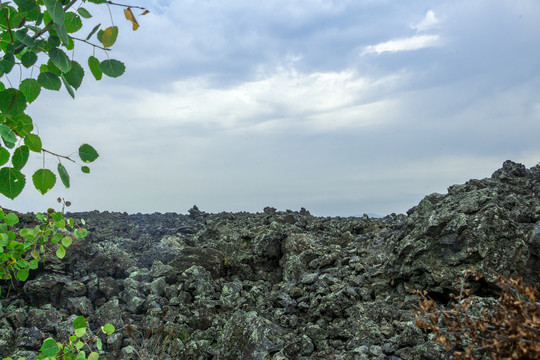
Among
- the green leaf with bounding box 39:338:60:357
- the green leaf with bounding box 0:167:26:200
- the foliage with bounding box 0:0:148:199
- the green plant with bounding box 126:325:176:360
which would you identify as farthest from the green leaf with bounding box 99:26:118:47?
the green plant with bounding box 126:325:176:360

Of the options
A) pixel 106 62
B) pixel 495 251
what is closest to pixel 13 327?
pixel 106 62

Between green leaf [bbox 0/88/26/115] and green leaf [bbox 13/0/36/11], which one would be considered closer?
green leaf [bbox 13/0/36/11]

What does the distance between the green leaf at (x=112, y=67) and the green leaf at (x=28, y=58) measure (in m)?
0.44

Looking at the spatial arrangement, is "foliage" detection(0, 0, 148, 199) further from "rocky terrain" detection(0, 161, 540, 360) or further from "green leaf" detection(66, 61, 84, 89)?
"rocky terrain" detection(0, 161, 540, 360)

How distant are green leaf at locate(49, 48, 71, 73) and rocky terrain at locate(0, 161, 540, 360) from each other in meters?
5.92

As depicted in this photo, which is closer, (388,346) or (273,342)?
(388,346)

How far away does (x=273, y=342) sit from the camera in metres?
7.37

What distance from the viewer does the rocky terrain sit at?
747cm

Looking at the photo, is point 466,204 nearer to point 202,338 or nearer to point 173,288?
point 202,338

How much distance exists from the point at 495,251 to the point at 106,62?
7828 mm

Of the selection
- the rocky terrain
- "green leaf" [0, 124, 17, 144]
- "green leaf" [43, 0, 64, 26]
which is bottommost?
the rocky terrain

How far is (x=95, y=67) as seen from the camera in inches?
120

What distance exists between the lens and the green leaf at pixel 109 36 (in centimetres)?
288

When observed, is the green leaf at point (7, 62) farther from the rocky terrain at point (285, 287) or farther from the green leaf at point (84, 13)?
the rocky terrain at point (285, 287)
